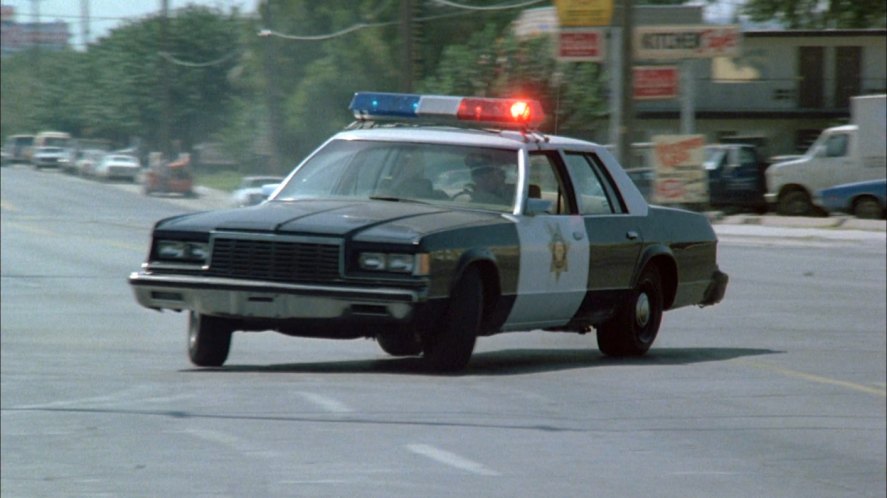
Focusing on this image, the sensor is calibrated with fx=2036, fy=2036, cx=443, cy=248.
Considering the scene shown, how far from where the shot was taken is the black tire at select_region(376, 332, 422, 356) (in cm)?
578

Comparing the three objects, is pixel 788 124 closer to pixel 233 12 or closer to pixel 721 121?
pixel 721 121

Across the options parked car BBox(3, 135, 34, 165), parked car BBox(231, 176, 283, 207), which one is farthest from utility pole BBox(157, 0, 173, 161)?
parked car BBox(3, 135, 34, 165)

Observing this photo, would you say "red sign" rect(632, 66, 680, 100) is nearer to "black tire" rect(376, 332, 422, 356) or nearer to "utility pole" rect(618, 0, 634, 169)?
"utility pole" rect(618, 0, 634, 169)

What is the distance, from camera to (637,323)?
6.05m

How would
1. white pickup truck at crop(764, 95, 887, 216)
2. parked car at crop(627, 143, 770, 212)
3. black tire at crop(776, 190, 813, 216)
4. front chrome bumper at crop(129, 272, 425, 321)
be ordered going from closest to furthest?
1. front chrome bumper at crop(129, 272, 425, 321)
2. parked car at crop(627, 143, 770, 212)
3. white pickup truck at crop(764, 95, 887, 216)
4. black tire at crop(776, 190, 813, 216)

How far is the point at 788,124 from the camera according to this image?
6766 millimetres

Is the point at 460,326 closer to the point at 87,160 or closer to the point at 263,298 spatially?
the point at 263,298

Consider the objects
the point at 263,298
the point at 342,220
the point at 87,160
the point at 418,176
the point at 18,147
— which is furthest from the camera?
the point at 87,160

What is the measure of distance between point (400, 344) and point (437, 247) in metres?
0.48

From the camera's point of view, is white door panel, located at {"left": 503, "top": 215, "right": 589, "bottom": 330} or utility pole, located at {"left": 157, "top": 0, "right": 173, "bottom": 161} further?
utility pole, located at {"left": 157, "top": 0, "right": 173, "bottom": 161}

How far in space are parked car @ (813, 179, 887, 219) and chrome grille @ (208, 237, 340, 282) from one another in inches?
97.0

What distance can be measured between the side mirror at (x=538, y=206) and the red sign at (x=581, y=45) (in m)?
0.51

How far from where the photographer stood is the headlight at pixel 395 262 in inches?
215

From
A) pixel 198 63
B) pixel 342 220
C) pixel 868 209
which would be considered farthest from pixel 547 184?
pixel 868 209
